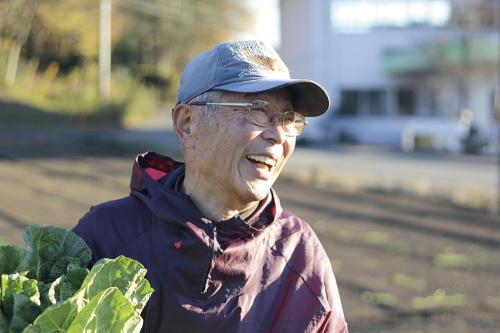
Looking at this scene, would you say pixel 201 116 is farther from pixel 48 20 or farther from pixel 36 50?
pixel 36 50

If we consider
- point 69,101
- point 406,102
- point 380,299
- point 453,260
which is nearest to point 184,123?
point 380,299

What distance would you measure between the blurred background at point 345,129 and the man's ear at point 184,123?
14.8 ft

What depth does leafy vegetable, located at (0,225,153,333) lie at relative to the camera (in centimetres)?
155

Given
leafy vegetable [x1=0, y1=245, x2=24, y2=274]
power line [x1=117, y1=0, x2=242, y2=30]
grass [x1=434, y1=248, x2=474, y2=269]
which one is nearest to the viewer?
leafy vegetable [x1=0, y1=245, x2=24, y2=274]

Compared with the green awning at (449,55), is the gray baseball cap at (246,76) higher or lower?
higher

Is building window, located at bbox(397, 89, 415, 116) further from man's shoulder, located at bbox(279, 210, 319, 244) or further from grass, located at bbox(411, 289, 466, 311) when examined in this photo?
man's shoulder, located at bbox(279, 210, 319, 244)

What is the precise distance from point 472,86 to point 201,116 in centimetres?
3628

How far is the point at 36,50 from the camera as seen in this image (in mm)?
41031

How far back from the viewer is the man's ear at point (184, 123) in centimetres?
225

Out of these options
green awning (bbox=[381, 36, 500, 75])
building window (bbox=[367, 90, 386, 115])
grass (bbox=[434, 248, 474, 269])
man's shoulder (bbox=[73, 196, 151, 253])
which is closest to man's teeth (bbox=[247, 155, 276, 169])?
man's shoulder (bbox=[73, 196, 151, 253])

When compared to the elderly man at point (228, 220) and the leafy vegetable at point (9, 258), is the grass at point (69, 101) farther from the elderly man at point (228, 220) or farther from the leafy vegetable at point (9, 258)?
the leafy vegetable at point (9, 258)

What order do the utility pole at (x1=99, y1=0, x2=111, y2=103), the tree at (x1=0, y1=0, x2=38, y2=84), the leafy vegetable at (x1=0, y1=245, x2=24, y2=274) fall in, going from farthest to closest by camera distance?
the tree at (x1=0, y1=0, x2=38, y2=84) → the utility pole at (x1=99, y1=0, x2=111, y2=103) → the leafy vegetable at (x1=0, y1=245, x2=24, y2=274)

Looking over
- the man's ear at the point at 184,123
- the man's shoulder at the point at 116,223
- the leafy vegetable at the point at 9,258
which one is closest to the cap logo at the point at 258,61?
the man's ear at the point at 184,123

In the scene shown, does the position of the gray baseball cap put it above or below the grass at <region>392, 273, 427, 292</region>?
above
